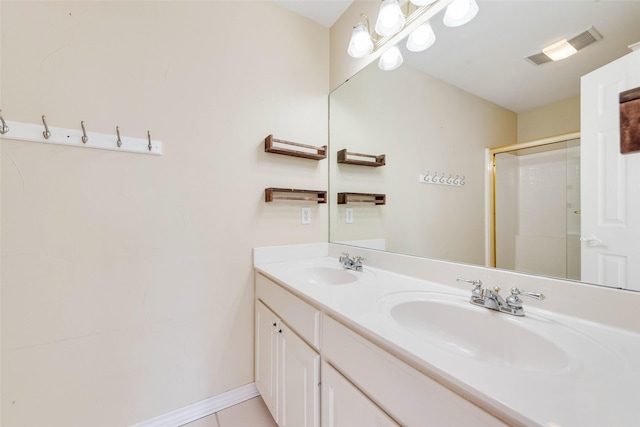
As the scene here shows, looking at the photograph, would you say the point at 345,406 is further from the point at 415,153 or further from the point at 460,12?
the point at 460,12

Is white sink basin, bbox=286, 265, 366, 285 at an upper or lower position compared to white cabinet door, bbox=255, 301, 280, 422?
upper

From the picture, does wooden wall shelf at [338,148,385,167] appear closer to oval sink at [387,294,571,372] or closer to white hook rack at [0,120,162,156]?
oval sink at [387,294,571,372]

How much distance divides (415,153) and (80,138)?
1656 millimetres

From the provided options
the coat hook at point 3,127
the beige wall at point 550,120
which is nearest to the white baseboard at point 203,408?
the coat hook at point 3,127

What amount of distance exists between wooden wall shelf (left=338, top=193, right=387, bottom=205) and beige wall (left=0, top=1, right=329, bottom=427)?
0.35m

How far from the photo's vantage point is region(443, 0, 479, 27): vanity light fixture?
Answer: 3.39 feet

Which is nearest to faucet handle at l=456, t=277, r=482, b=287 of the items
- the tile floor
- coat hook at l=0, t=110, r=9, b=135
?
the tile floor

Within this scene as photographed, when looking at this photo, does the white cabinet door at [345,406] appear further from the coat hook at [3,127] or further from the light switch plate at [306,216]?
the coat hook at [3,127]

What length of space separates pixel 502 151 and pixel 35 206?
1982 mm

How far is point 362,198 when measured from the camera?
1.71 m

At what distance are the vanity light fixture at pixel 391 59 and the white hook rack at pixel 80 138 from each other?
4.48 ft

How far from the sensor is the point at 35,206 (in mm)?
1054

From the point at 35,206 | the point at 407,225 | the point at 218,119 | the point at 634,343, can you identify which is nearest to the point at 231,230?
the point at 218,119

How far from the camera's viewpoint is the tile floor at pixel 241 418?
52.2 inches
